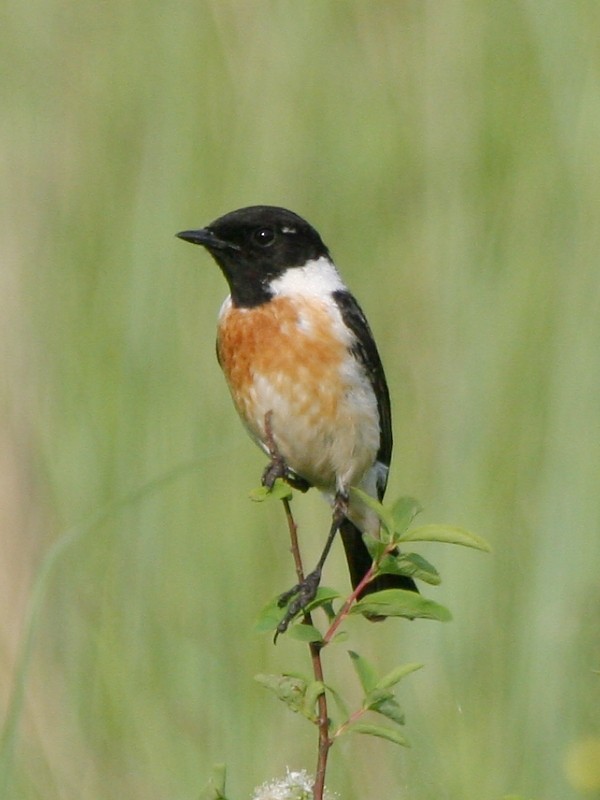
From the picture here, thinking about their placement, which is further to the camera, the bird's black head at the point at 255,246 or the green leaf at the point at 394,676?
the bird's black head at the point at 255,246

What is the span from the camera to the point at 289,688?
5.62 ft

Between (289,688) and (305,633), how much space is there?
85 mm

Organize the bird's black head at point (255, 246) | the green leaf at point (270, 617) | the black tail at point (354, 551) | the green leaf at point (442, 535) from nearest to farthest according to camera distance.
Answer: the green leaf at point (442, 535), the green leaf at point (270, 617), the bird's black head at point (255, 246), the black tail at point (354, 551)

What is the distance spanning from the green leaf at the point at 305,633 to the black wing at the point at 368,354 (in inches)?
59.0

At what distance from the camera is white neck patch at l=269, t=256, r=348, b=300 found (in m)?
3.29

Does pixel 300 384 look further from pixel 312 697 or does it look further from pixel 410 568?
pixel 312 697

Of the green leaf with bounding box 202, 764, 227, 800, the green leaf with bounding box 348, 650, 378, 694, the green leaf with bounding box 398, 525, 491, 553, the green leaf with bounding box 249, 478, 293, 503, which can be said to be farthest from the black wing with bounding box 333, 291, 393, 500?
the green leaf with bounding box 202, 764, 227, 800

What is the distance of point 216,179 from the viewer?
4371 millimetres

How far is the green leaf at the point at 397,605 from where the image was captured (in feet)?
5.86

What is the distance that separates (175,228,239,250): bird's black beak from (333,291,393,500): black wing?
0.27m

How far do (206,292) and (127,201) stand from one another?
0.38 meters

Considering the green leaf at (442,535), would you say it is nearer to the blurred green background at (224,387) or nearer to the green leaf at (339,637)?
the green leaf at (339,637)

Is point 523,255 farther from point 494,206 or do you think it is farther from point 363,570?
point 363,570

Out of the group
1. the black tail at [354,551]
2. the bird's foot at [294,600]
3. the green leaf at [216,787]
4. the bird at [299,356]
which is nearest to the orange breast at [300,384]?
the bird at [299,356]
